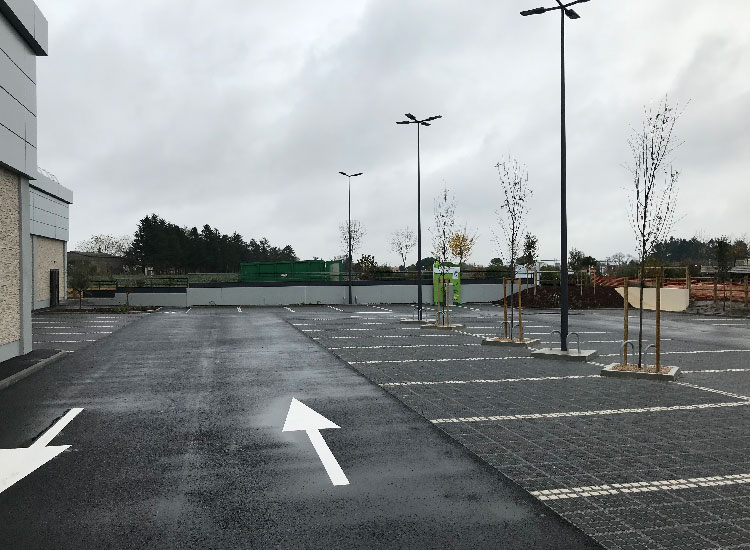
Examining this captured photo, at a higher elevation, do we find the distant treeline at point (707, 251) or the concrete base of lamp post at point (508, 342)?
the distant treeline at point (707, 251)

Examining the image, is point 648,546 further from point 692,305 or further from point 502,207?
point 502,207

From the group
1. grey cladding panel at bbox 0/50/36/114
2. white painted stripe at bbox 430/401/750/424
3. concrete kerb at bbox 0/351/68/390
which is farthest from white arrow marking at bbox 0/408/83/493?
grey cladding panel at bbox 0/50/36/114

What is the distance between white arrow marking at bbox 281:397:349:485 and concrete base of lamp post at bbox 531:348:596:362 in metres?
7.53

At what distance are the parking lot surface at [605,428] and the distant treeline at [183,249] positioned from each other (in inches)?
2865

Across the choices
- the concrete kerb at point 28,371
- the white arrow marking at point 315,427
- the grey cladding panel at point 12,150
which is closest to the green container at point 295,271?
the concrete kerb at point 28,371

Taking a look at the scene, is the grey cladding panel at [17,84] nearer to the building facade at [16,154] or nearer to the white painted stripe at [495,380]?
the building facade at [16,154]

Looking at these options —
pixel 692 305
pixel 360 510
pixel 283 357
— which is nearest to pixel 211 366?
pixel 283 357

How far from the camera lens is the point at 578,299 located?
133 feet

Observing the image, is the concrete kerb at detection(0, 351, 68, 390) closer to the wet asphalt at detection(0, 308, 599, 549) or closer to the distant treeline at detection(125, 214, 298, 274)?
the wet asphalt at detection(0, 308, 599, 549)

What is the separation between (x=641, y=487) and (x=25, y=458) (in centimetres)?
675

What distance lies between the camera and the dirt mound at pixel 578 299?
3994 centimetres

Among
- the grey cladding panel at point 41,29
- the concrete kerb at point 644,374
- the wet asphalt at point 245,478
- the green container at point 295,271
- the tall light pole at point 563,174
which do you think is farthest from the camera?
the green container at point 295,271

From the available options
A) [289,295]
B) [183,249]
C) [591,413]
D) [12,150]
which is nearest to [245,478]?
[591,413]

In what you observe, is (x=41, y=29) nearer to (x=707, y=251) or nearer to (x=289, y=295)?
(x=289, y=295)
